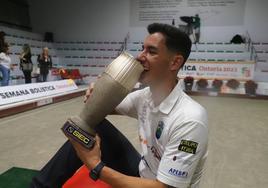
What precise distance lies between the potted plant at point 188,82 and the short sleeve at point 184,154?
7146 millimetres

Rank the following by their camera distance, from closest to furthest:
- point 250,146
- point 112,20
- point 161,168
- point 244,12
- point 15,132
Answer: point 161,168, point 250,146, point 15,132, point 244,12, point 112,20

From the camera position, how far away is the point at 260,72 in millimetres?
8656

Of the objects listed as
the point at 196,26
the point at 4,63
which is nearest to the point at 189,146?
the point at 4,63

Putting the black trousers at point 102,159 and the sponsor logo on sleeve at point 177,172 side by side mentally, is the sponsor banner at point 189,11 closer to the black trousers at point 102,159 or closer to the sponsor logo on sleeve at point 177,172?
the black trousers at point 102,159

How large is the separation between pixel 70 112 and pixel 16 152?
2.14 meters

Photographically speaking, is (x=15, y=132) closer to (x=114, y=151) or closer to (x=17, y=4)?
(x=114, y=151)

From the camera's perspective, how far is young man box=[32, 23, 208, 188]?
0.98 metres

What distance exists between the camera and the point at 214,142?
321cm

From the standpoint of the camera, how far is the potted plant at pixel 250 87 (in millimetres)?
7537

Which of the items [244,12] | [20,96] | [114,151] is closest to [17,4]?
[20,96]

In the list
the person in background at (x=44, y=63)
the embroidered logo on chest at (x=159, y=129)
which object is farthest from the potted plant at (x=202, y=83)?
the embroidered logo on chest at (x=159, y=129)

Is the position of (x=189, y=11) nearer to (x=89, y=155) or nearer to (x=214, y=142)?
(x=214, y=142)

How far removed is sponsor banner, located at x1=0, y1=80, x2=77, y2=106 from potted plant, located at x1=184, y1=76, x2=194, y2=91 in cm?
360

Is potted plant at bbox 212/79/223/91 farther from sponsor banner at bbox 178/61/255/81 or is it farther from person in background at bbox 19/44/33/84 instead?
person in background at bbox 19/44/33/84
